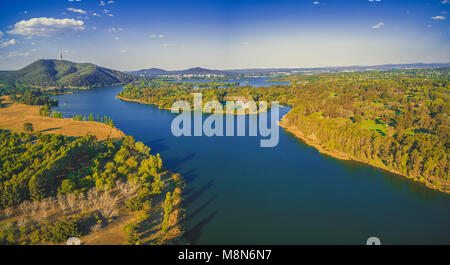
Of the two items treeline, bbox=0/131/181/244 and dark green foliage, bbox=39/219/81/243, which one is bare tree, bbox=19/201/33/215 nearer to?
treeline, bbox=0/131/181/244

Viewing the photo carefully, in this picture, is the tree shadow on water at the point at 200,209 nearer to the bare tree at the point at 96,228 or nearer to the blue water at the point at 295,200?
the blue water at the point at 295,200

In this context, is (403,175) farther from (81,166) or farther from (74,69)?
(74,69)

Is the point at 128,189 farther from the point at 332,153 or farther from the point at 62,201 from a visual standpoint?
the point at 332,153

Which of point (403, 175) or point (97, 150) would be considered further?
point (97, 150)

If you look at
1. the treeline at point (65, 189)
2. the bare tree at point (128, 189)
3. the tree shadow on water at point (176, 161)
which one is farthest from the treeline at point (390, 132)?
the bare tree at point (128, 189)

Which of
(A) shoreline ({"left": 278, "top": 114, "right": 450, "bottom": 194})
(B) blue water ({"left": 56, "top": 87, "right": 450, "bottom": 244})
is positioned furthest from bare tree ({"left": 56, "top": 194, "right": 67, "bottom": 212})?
(A) shoreline ({"left": 278, "top": 114, "right": 450, "bottom": 194})
